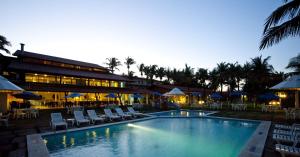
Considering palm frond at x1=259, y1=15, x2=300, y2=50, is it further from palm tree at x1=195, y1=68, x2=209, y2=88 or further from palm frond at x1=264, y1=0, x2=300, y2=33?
palm tree at x1=195, y1=68, x2=209, y2=88

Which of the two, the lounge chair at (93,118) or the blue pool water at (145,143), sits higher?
the lounge chair at (93,118)

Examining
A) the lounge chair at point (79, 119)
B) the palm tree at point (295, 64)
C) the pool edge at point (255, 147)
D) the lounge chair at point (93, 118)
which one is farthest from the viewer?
the palm tree at point (295, 64)

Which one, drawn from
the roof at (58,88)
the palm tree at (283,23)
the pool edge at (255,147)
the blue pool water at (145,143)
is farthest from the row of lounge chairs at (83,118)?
the palm tree at (283,23)

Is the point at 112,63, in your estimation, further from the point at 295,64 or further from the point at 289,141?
the point at 289,141

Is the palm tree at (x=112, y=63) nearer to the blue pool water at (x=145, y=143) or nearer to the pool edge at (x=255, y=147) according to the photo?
the blue pool water at (x=145, y=143)

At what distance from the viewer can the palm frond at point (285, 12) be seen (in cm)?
495

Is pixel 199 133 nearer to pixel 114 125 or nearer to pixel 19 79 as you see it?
pixel 114 125

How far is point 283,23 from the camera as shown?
519cm

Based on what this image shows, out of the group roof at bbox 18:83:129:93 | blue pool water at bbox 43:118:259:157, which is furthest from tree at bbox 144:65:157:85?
blue pool water at bbox 43:118:259:157

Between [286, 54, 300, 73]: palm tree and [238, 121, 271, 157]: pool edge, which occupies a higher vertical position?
[286, 54, 300, 73]: palm tree

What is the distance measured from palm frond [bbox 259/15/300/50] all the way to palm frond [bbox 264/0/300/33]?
178mm

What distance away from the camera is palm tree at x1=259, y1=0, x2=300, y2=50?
4.93 metres

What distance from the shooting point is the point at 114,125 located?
15070 mm

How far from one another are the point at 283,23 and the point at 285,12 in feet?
1.00
